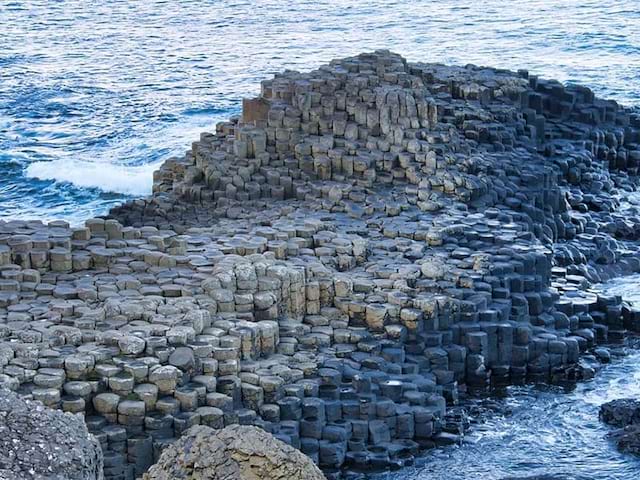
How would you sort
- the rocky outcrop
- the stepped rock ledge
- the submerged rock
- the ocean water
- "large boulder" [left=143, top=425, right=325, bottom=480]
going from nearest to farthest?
"large boulder" [left=143, top=425, right=325, bottom=480] → the stepped rock ledge → the rocky outcrop → the submerged rock → the ocean water

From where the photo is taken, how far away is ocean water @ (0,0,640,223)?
36656 millimetres

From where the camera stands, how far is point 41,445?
10.4m

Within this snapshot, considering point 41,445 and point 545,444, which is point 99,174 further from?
point 41,445

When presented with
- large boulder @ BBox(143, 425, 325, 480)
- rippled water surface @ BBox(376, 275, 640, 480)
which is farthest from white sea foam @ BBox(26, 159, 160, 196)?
large boulder @ BBox(143, 425, 325, 480)

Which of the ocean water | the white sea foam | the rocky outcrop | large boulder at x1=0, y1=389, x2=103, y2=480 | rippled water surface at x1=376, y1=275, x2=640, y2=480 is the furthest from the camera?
the ocean water

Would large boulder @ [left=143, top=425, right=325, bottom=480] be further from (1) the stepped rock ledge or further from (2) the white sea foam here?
(2) the white sea foam

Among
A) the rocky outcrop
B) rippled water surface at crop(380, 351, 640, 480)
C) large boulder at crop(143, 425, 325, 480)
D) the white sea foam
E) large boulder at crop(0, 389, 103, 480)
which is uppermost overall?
large boulder at crop(0, 389, 103, 480)

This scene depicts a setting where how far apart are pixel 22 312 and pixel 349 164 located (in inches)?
316

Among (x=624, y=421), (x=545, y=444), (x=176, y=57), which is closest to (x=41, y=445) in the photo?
(x=545, y=444)

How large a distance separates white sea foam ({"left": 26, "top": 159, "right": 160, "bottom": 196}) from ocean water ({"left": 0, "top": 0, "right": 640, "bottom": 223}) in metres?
0.05

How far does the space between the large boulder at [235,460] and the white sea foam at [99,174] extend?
69.5ft

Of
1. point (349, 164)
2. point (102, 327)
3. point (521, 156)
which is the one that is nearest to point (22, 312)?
point (102, 327)

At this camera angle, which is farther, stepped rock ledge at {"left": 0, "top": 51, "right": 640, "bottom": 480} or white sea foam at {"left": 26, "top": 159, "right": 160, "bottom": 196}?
white sea foam at {"left": 26, "top": 159, "right": 160, "bottom": 196}

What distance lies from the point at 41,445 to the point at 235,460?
2.36m
